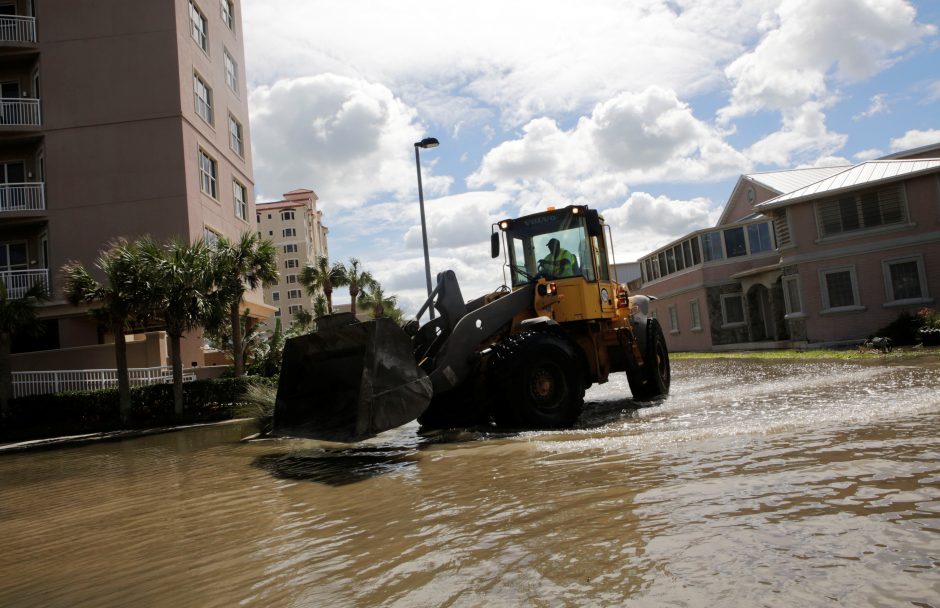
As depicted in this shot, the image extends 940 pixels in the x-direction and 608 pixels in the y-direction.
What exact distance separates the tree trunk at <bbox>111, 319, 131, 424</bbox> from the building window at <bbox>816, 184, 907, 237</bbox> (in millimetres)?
22045

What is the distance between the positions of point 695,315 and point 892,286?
10597 millimetres

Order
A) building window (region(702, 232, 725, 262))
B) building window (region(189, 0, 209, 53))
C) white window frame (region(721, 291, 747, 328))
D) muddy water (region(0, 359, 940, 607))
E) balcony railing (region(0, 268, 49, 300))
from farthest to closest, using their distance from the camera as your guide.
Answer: building window (region(702, 232, 725, 262)) < white window frame (region(721, 291, 747, 328)) < building window (region(189, 0, 209, 53)) < balcony railing (region(0, 268, 49, 300)) < muddy water (region(0, 359, 940, 607))

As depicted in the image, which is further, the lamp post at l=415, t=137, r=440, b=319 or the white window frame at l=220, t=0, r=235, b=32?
the white window frame at l=220, t=0, r=235, b=32

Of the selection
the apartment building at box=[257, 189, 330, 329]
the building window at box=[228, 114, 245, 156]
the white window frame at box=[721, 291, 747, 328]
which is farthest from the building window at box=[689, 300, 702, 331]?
the apartment building at box=[257, 189, 330, 329]

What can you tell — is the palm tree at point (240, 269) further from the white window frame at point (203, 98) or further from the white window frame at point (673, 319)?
the white window frame at point (673, 319)

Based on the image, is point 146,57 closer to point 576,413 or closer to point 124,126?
point 124,126

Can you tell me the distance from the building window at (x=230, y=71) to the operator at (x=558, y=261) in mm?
24927

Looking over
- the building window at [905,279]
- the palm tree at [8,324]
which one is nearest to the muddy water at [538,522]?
the palm tree at [8,324]

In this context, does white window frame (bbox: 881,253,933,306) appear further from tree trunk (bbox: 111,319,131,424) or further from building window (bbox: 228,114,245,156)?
building window (bbox: 228,114,245,156)

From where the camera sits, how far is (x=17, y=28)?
25578 mm

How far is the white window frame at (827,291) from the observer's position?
22875mm

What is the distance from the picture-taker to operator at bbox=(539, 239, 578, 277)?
1029 centimetres

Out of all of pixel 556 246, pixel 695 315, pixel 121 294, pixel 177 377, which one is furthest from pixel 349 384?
pixel 695 315

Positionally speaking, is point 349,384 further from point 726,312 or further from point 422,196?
point 726,312
